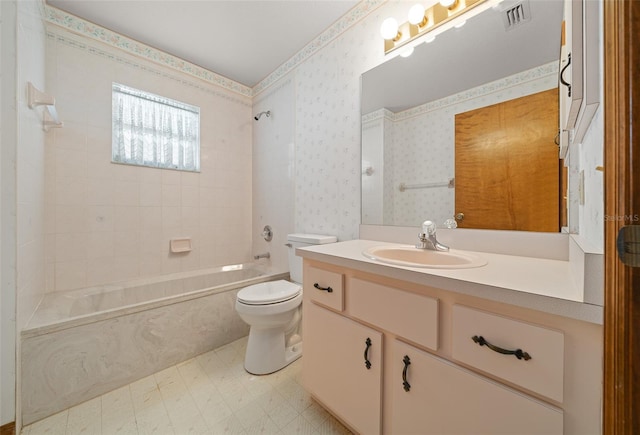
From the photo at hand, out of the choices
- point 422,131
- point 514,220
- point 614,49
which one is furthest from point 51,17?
point 514,220

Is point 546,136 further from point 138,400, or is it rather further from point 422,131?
point 138,400

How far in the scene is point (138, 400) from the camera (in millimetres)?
1305

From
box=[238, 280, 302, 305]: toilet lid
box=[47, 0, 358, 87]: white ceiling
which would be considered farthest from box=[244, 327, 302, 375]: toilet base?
box=[47, 0, 358, 87]: white ceiling

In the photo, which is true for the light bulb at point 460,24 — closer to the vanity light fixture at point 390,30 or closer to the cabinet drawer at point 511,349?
the vanity light fixture at point 390,30

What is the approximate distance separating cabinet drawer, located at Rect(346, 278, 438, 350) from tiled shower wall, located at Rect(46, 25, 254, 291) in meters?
1.97

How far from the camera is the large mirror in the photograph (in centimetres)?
100

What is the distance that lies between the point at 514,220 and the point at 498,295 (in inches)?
24.6

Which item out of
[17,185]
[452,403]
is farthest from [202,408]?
[17,185]

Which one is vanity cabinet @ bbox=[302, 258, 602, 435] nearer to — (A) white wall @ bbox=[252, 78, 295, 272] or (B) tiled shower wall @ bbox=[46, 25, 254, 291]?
(A) white wall @ bbox=[252, 78, 295, 272]

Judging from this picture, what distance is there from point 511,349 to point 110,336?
1882 mm

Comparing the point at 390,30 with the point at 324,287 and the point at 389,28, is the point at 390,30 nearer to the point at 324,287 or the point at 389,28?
the point at 389,28

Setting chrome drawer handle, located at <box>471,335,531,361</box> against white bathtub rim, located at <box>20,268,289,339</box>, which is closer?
chrome drawer handle, located at <box>471,335,531,361</box>

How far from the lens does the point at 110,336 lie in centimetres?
138

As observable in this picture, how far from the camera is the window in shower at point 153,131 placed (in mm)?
1987
